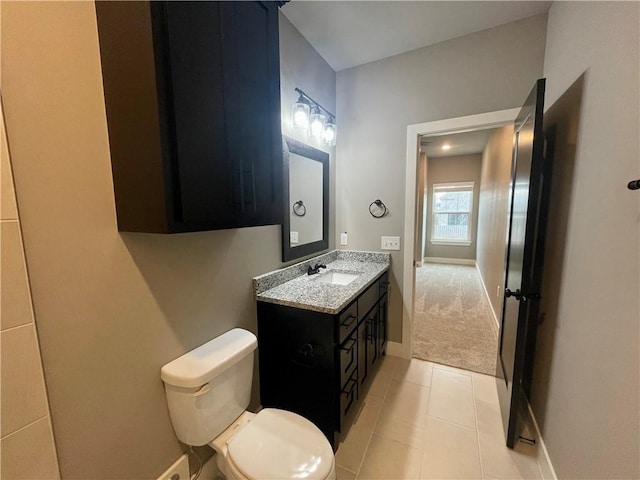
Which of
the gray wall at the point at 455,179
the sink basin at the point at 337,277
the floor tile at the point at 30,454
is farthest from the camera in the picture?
the gray wall at the point at 455,179

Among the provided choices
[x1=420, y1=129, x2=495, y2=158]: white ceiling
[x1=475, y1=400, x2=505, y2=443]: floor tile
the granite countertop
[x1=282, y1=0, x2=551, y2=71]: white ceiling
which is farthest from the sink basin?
[x1=420, y1=129, x2=495, y2=158]: white ceiling

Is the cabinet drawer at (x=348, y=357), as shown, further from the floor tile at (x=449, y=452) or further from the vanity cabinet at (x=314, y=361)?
the floor tile at (x=449, y=452)

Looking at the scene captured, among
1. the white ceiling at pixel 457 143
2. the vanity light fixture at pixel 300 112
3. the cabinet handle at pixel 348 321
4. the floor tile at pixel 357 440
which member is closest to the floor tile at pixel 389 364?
the floor tile at pixel 357 440

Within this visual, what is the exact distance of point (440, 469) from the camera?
145cm

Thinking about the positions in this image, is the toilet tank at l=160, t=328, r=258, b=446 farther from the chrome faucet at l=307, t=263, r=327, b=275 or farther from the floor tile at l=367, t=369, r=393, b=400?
the floor tile at l=367, t=369, r=393, b=400

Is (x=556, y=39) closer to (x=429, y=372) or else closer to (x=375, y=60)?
(x=375, y=60)

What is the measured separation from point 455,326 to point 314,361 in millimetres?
2299

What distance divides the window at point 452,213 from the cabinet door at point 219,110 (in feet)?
20.7

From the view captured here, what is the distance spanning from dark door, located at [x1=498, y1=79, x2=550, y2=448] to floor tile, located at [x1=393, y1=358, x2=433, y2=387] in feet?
1.75

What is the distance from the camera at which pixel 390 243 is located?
2.43 meters

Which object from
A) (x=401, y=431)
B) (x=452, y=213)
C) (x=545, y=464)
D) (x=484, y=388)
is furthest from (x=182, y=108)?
(x=452, y=213)

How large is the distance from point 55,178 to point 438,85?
7.95 ft

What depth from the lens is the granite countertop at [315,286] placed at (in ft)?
4.90

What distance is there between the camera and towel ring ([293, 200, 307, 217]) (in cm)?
201
